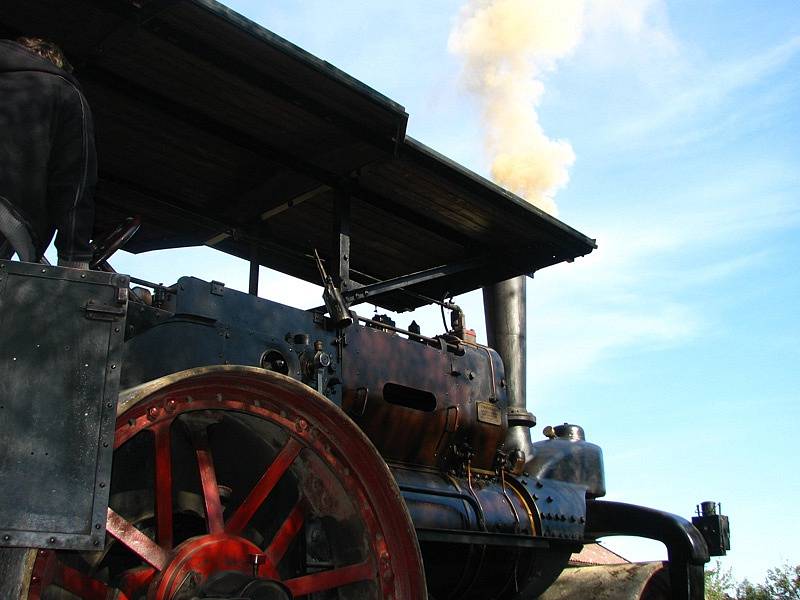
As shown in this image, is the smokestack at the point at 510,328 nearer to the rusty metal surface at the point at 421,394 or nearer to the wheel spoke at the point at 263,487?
the rusty metal surface at the point at 421,394

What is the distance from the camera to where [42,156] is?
3387mm

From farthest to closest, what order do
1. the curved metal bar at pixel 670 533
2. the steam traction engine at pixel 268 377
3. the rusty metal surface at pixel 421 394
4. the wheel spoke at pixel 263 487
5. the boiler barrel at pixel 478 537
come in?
the curved metal bar at pixel 670 533, the rusty metal surface at pixel 421 394, the boiler barrel at pixel 478 537, the wheel spoke at pixel 263 487, the steam traction engine at pixel 268 377

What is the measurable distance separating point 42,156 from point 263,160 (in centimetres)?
213

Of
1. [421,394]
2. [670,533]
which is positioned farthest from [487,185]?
[670,533]

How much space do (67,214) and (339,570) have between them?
168 centimetres

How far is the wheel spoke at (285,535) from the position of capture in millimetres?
3547

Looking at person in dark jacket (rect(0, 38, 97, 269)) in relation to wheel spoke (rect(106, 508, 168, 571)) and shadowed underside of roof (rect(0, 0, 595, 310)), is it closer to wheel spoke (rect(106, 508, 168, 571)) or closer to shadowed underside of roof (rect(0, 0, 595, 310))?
shadowed underside of roof (rect(0, 0, 595, 310))

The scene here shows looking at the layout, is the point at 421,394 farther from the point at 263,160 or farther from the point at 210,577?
the point at 210,577

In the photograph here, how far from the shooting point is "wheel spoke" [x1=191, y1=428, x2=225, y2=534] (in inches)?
131

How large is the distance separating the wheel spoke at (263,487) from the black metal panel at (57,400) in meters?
0.73

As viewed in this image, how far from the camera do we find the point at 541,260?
20.6 feet

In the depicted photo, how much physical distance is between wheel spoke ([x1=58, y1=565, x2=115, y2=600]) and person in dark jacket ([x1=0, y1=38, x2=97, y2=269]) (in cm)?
107

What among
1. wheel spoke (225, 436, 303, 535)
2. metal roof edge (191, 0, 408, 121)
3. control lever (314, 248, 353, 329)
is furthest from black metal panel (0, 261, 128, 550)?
control lever (314, 248, 353, 329)

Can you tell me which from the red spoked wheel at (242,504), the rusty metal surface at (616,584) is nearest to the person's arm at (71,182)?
the red spoked wheel at (242,504)
